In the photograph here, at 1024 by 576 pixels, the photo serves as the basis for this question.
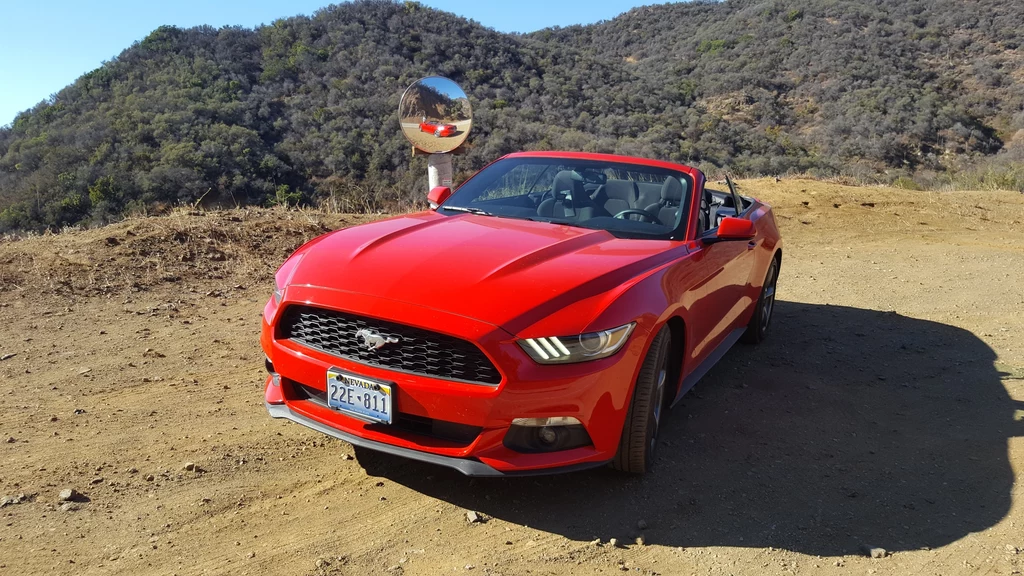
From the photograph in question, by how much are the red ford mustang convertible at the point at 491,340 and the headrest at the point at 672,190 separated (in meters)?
0.38

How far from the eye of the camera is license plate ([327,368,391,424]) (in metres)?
3.08

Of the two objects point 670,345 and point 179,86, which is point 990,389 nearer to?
point 670,345

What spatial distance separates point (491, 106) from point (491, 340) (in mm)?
24288

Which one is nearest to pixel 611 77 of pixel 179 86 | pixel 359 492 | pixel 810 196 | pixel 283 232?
pixel 179 86

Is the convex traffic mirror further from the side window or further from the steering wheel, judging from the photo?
the steering wheel

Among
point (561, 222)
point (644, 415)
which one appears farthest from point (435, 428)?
point (561, 222)

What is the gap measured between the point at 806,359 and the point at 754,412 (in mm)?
1358

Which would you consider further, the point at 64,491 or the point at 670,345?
the point at 670,345

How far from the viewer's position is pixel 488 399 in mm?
2959

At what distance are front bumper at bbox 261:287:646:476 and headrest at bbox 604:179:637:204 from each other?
1647 millimetres

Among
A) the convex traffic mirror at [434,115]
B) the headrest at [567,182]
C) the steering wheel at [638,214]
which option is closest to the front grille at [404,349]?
the steering wheel at [638,214]

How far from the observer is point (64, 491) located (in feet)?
11.1

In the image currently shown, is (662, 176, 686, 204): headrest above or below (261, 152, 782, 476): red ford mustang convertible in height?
above

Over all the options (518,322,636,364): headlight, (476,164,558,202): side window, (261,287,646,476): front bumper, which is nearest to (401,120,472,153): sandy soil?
(476,164,558,202): side window
